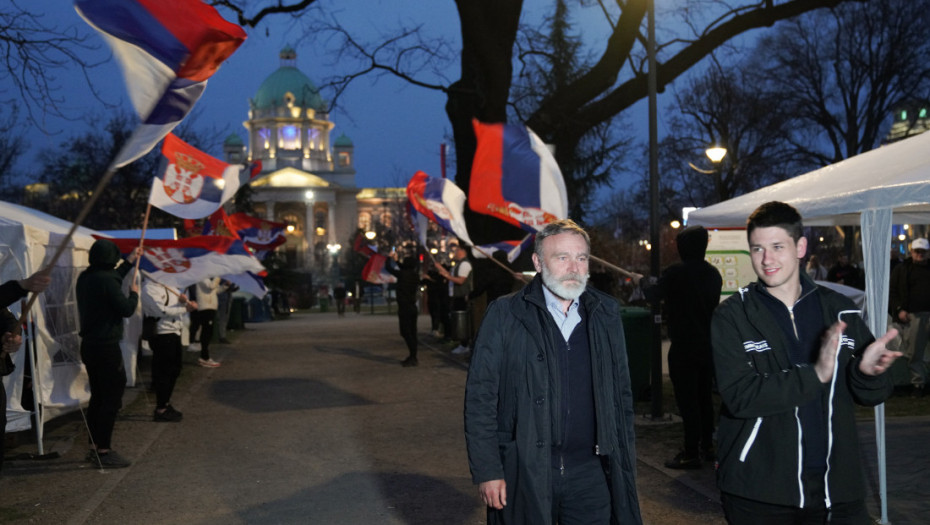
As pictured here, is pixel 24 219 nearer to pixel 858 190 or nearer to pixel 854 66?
pixel 858 190

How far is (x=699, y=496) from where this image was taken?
267 inches

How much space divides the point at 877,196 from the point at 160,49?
4694 millimetres

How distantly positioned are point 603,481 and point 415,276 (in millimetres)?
12351

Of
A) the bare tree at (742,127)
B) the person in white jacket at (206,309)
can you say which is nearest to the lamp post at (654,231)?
the person in white jacket at (206,309)

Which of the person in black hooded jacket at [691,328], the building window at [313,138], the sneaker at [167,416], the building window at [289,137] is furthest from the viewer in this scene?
the building window at [313,138]

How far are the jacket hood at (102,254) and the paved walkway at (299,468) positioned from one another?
1.79 metres

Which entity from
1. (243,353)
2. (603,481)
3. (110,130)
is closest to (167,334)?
(603,481)

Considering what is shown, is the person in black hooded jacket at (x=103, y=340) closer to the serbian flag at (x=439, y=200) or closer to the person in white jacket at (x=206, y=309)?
the serbian flag at (x=439, y=200)

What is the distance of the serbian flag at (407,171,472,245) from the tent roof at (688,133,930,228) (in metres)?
4.41

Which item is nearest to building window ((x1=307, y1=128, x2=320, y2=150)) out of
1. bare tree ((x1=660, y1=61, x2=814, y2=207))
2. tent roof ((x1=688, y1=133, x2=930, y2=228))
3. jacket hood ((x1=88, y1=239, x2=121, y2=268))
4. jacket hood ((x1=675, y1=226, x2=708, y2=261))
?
bare tree ((x1=660, y1=61, x2=814, y2=207))

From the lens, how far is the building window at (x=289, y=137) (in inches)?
5177

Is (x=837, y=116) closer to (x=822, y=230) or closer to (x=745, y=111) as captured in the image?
(x=745, y=111)

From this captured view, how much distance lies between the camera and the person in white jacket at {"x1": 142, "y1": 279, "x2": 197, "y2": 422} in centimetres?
1048

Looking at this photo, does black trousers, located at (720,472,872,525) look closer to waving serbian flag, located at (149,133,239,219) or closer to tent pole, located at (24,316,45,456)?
tent pole, located at (24,316,45,456)
